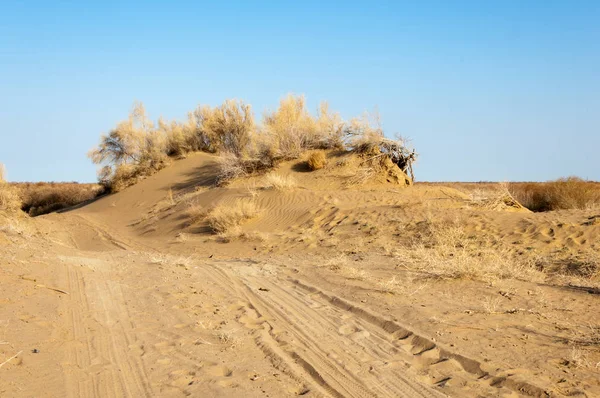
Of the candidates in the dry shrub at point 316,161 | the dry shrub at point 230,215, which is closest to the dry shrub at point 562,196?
the dry shrub at point 316,161

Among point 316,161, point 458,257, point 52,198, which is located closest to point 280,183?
point 316,161

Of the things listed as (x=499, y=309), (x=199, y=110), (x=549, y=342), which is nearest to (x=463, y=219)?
(x=499, y=309)

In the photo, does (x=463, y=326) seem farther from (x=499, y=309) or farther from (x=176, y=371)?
(x=176, y=371)

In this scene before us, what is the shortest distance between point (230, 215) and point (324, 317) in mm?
11204

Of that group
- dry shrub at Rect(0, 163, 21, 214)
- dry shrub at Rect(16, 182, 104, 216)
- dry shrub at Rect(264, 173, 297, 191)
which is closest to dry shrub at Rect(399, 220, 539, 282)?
dry shrub at Rect(264, 173, 297, 191)

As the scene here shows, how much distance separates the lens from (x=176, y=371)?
5.90 m

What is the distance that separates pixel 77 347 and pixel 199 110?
98.0 feet

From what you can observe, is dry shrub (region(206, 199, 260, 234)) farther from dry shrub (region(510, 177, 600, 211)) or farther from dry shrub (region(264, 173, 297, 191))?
dry shrub (region(510, 177, 600, 211))

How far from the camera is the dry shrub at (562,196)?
22578 mm

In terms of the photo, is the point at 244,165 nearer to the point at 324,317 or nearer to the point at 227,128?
the point at 227,128

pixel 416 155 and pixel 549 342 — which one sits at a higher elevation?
pixel 416 155

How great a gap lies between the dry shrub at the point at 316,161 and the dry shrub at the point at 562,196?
26.4 feet

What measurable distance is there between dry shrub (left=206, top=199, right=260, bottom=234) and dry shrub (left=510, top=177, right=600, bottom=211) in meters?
11.5

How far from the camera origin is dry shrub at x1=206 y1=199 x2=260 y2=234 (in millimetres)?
18766
